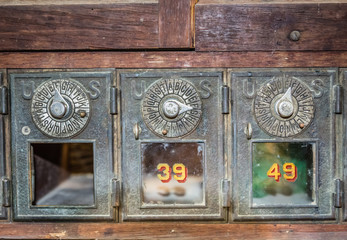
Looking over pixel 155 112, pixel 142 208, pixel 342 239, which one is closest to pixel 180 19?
pixel 155 112

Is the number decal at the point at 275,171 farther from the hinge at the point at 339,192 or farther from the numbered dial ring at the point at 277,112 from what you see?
the hinge at the point at 339,192

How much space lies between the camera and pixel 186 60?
6.18ft

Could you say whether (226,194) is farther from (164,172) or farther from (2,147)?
(2,147)

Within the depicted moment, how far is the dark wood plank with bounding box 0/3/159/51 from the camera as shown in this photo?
1.84 m

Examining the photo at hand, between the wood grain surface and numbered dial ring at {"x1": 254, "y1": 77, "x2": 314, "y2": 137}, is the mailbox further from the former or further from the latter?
the wood grain surface

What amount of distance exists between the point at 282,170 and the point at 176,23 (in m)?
1.13

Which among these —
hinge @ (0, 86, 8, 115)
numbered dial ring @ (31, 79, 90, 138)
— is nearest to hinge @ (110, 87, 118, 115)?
numbered dial ring @ (31, 79, 90, 138)

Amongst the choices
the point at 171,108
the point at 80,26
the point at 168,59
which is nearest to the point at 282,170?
the point at 171,108

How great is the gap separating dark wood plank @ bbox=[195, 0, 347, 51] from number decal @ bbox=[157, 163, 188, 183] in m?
0.76

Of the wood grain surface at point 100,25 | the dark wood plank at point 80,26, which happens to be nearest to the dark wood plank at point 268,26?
the wood grain surface at point 100,25

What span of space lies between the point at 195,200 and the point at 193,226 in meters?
0.16

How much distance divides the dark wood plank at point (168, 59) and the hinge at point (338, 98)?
14 cm

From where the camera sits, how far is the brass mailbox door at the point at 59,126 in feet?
6.20

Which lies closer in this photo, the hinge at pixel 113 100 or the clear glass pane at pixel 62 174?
the hinge at pixel 113 100
